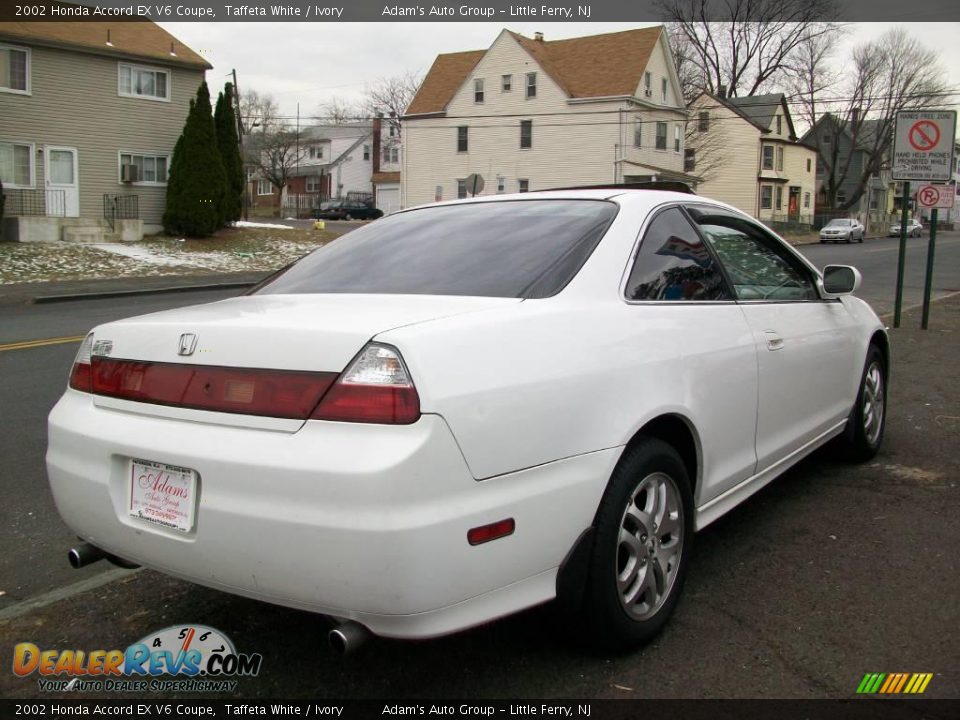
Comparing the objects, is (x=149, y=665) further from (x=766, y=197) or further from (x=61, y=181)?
(x=766, y=197)

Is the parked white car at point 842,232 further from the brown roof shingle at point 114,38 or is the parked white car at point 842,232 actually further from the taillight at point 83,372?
the taillight at point 83,372

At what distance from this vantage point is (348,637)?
2.38 metres

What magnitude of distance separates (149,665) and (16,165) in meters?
27.6

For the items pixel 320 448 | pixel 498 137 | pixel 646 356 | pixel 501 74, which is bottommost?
pixel 320 448

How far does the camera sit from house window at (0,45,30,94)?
1017 inches

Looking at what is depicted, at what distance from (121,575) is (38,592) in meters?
0.33

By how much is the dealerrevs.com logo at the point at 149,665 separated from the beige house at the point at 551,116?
4121 centimetres

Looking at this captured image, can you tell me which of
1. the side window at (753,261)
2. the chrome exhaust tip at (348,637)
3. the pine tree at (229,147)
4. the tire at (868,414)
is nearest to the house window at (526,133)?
the pine tree at (229,147)

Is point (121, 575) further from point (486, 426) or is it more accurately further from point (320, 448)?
point (486, 426)

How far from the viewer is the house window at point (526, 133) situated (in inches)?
1773

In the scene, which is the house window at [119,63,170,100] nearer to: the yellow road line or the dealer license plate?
the yellow road line

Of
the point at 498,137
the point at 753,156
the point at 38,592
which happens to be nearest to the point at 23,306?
the point at 38,592

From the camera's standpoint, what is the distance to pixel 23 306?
15203 millimetres

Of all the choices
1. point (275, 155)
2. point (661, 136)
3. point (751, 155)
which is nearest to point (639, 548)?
point (661, 136)
